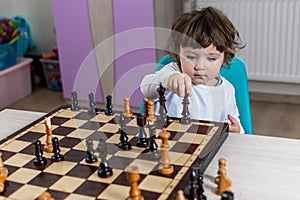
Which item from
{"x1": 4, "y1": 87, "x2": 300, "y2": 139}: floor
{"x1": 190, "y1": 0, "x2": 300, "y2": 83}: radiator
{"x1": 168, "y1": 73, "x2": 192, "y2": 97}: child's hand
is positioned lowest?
{"x1": 4, "y1": 87, "x2": 300, "y2": 139}: floor

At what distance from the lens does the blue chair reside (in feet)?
5.46

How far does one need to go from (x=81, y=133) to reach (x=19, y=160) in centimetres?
21

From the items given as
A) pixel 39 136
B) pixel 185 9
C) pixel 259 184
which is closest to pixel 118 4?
pixel 185 9

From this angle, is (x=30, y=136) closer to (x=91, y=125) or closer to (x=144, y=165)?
(x=91, y=125)

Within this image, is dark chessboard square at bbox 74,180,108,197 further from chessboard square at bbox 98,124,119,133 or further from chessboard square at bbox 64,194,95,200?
chessboard square at bbox 98,124,119,133

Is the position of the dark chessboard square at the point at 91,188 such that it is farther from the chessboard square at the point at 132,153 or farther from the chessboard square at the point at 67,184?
the chessboard square at the point at 132,153

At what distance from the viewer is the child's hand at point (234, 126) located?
58.3 inches

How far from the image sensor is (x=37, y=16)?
4.00 m

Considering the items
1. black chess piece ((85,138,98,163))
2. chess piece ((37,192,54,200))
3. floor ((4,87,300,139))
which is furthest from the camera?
floor ((4,87,300,139))

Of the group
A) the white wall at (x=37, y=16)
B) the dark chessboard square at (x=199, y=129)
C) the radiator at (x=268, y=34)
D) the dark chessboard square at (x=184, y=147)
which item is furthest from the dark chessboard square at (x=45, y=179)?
the white wall at (x=37, y=16)

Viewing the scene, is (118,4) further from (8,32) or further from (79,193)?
(79,193)

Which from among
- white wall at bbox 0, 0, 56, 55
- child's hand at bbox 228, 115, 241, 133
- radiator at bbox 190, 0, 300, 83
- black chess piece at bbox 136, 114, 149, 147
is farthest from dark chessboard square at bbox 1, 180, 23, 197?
white wall at bbox 0, 0, 56, 55

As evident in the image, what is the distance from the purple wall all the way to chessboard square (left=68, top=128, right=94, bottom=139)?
1.77 m

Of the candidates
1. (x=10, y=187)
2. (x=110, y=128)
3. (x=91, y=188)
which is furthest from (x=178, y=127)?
(x=10, y=187)
